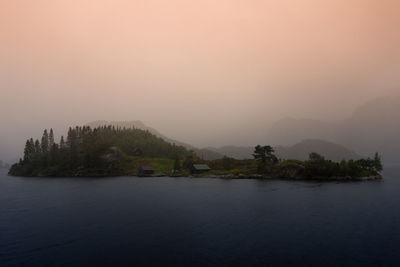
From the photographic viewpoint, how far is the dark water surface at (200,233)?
38.7m

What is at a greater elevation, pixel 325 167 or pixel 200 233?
pixel 325 167

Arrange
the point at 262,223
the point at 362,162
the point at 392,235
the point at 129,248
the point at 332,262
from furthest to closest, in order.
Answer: the point at 362,162 < the point at 262,223 < the point at 392,235 < the point at 129,248 < the point at 332,262

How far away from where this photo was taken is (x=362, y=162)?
182375 millimetres

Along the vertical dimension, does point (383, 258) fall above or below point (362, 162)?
below

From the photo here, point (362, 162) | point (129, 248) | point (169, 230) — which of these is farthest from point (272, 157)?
point (129, 248)

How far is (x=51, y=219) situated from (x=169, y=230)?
35.1 meters

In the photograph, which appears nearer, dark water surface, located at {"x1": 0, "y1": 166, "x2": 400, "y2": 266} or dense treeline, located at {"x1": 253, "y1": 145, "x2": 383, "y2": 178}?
dark water surface, located at {"x1": 0, "y1": 166, "x2": 400, "y2": 266}

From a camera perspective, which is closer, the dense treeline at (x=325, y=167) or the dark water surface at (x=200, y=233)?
the dark water surface at (x=200, y=233)

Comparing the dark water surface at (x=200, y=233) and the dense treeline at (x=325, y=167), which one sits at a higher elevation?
the dense treeline at (x=325, y=167)

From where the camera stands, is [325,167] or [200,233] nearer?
[200,233]

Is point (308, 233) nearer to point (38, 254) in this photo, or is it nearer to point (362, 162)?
point (38, 254)

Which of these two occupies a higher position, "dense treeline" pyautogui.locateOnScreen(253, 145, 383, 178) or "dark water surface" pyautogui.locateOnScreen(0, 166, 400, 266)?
"dense treeline" pyautogui.locateOnScreen(253, 145, 383, 178)

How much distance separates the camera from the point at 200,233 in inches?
2014

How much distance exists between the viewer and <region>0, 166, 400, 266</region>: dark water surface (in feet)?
127
